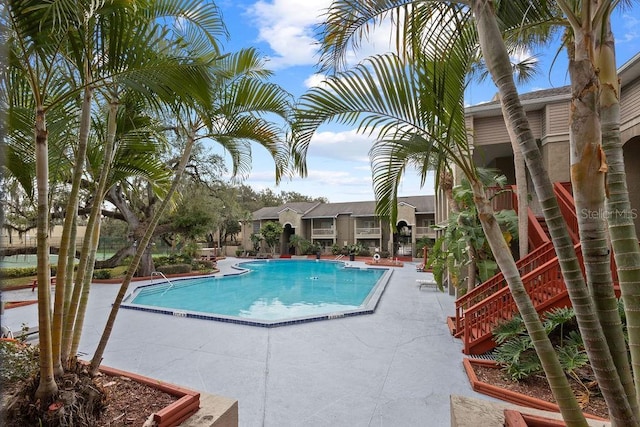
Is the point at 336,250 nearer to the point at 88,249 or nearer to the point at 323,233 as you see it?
the point at 323,233

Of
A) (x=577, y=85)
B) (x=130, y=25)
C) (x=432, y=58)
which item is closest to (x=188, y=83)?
(x=130, y=25)

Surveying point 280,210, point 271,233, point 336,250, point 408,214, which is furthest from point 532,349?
point 280,210

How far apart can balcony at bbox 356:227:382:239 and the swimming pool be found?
379 inches

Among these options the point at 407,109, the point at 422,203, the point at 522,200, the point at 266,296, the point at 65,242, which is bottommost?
the point at 266,296

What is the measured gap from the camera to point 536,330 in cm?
179

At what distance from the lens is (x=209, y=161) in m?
17.3

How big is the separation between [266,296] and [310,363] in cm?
778

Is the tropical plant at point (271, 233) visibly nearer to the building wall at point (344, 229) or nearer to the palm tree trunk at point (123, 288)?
the building wall at point (344, 229)

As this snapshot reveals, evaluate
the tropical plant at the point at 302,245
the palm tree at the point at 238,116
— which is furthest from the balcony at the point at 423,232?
the palm tree at the point at 238,116

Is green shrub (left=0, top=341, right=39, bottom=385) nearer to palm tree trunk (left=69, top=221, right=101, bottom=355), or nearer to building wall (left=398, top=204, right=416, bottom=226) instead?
palm tree trunk (left=69, top=221, right=101, bottom=355)

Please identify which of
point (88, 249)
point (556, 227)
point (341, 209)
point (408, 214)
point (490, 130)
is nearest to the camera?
point (556, 227)

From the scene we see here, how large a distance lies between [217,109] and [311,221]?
2898 centimetres

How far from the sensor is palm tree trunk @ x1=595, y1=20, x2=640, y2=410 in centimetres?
→ 157

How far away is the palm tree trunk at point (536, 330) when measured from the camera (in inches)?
69.0
